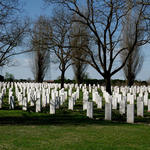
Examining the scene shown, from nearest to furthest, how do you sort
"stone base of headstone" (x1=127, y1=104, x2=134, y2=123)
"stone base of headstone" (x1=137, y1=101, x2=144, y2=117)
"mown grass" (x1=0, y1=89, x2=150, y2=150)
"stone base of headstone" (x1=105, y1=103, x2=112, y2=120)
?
"mown grass" (x1=0, y1=89, x2=150, y2=150) < "stone base of headstone" (x1=127, y1=104, x2=134, y2=123) < "stone base of headstone" (x1=105, y1=103, x2=112, y2=120) < "stone base of headstone" (x1=137, y1=101, x2=144, y2=117)

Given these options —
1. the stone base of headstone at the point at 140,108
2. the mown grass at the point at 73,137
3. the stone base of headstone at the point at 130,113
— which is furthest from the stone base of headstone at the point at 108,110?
the stone base of headstone at the point at 140,108

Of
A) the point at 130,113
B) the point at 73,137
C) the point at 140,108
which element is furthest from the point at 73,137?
the point at 140,108

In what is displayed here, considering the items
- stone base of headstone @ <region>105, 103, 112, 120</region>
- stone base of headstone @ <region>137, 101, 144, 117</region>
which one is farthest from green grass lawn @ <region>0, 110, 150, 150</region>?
stone base of headstone @ <region>137, 101, 144, 117</region>

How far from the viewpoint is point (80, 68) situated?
34.5m

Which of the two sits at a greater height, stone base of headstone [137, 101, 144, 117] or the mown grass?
stone base of headstone [137, 101, 144, 117]

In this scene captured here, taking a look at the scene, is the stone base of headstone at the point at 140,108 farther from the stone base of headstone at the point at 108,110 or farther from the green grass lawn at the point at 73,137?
the green grass lawn at the point at 73,137

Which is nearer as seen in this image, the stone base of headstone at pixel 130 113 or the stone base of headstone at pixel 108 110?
the stone base of headstone at pixel 130 113

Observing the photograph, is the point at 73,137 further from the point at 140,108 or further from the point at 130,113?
the point at 140,108

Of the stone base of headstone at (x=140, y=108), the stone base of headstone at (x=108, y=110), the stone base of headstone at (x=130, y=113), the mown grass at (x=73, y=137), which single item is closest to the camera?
the mown grass at (x=73, y=137)

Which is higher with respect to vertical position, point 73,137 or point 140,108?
point 140,108

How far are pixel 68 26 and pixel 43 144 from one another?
22574 millimetres

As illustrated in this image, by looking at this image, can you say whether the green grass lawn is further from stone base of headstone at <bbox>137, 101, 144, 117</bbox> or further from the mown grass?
stone base of headstone at <bbox>137, 101, 144, 117</bbox>

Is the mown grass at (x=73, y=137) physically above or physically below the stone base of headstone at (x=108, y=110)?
below

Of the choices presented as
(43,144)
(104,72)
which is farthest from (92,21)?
(43,144)
